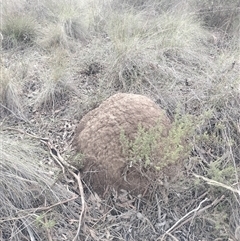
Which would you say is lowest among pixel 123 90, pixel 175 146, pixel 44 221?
pixel 44 221

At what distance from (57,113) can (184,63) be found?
1.13 meters

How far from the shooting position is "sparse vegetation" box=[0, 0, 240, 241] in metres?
2.00

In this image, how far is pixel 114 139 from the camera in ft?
7.05

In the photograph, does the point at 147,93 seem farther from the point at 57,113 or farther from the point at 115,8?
the point at 115,8

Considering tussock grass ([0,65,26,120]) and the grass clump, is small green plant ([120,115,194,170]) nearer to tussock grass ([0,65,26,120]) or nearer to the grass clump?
tussock grass ([0,65,26,120])

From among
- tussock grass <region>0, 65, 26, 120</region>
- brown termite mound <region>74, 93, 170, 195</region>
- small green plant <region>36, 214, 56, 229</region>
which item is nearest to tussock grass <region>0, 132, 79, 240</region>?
small green plant <region>36, 214, 56, 229</region>

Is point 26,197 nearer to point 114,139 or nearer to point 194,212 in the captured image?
point 114,139

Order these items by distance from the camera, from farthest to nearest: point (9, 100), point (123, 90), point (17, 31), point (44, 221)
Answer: point (17, 31) < point (123, 90) < point (9, 100) < point (44, 221)

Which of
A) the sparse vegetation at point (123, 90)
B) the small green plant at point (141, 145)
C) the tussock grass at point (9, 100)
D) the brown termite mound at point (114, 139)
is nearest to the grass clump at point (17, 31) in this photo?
the sparse vegetation at point (123, 90)

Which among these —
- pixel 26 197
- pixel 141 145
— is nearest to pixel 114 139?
pixel 141 145

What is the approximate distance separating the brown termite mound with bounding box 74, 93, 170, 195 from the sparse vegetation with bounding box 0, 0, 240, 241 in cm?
8

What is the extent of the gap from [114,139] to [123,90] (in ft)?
2.34

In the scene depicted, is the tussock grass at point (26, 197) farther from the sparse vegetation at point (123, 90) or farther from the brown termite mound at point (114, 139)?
the brown termite mound at point (114, 139)

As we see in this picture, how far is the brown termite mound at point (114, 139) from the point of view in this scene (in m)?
2.08
